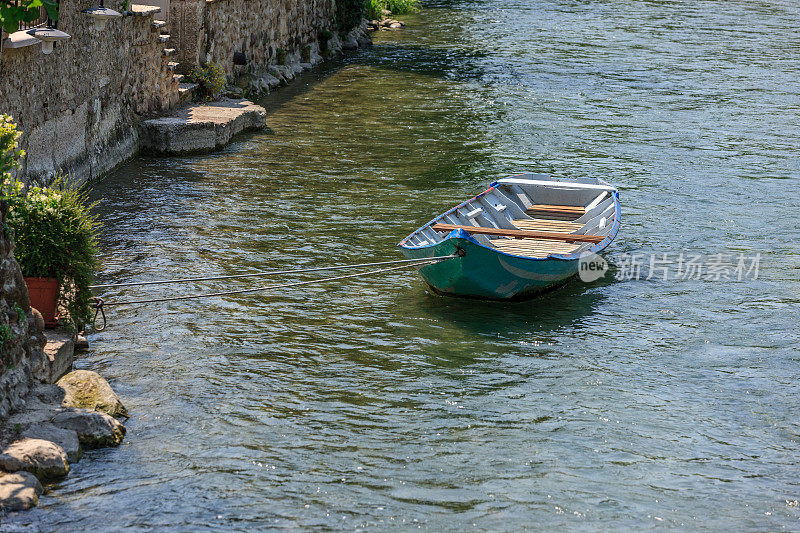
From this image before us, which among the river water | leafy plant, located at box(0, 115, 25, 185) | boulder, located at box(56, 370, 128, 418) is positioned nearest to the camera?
the river water

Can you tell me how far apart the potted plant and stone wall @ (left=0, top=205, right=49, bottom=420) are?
1.36ft

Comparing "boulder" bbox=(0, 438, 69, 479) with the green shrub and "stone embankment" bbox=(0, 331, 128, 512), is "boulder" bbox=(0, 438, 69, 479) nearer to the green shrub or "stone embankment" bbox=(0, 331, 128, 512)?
"stone embankment" bbox=(0, 331, 128, 512)

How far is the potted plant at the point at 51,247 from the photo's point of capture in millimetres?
8203

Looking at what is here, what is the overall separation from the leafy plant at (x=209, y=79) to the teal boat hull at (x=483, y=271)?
9.19 meters

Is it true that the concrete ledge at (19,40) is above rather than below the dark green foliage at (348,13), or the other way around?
below

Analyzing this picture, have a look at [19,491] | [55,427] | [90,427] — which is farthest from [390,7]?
[19,491]

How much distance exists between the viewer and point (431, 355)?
941 cm

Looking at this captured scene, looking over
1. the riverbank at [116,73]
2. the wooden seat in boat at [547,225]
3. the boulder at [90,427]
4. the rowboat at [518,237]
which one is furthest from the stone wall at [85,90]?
the wooden seat in boat at [547,225]

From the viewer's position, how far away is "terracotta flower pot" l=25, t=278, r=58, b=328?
824 cm

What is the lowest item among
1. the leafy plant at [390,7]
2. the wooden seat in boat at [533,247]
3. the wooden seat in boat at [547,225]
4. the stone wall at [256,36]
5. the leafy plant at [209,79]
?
the wooden seat in boat at [533,247]

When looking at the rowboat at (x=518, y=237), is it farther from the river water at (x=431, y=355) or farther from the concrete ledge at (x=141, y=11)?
the concrete ledge at (x=141, y=11)

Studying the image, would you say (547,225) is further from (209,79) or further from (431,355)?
(209,79)

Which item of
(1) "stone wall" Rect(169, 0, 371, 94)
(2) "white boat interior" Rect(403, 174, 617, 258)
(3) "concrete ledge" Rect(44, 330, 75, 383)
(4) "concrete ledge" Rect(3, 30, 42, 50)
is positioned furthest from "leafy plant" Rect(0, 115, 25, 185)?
(1) "stone wall" Rect(169, 0, 371, 94)

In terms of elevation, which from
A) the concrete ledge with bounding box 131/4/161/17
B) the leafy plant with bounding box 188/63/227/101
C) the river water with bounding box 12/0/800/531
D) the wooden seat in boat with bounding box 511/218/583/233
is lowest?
the river water with bounding box 12/0/800/531
